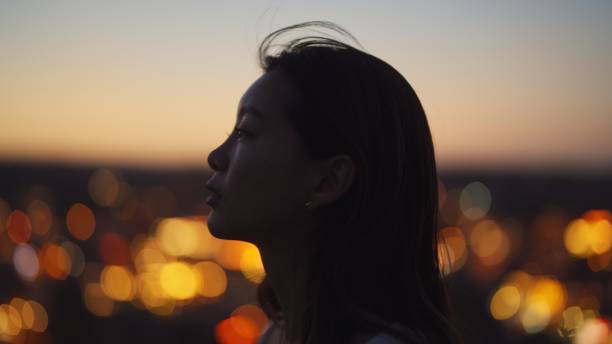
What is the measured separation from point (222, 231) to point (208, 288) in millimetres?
96423

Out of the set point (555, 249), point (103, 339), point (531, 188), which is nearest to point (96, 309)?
point (103, 339)

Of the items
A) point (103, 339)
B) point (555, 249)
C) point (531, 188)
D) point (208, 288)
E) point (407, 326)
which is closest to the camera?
point (407, 326)

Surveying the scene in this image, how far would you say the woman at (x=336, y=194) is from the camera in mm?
3080

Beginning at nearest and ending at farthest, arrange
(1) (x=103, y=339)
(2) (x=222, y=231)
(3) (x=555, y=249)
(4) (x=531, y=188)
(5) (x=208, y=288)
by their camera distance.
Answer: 1. (2) (x=222, y=231)
2. (1) (x=103, y=339)
3. (3) (x=555, y=249)
4. (5) (x=208, y=288)
5. (4) (x=531, y=188)

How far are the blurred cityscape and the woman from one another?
56.7 m

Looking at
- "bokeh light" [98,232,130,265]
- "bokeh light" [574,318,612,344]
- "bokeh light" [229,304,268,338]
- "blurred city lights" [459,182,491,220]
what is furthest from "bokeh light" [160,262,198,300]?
"bokeh light" [574,318,612,344]

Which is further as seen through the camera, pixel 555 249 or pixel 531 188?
pixel 531 188

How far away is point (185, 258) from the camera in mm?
101000

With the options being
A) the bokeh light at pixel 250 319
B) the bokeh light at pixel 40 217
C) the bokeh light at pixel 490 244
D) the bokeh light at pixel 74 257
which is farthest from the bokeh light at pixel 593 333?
the bokeh light at pixel 40 217

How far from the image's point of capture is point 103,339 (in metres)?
80.5

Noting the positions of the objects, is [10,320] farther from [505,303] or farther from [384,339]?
[384,339]

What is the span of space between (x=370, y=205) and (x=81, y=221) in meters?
115

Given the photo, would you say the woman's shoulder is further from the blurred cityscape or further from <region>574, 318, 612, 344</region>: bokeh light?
the blurred cityscape

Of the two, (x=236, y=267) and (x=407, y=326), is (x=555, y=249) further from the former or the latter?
(x=407, y=326)
